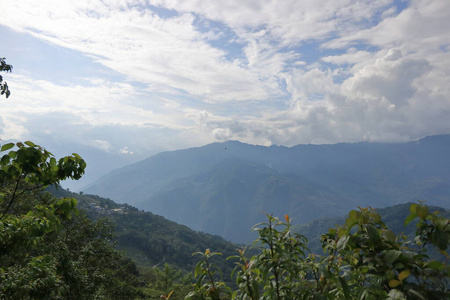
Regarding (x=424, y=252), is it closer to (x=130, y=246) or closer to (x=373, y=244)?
(x=373, y=244)

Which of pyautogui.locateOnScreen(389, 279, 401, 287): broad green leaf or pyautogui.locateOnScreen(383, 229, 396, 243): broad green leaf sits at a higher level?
pyautogui.locateOnScreen(383, 229, 396, 243): broad green leaf

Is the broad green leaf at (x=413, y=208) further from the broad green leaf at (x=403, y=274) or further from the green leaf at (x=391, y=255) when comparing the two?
the broad green leaf at (x=403, y=274)

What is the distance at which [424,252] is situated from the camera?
287 cm

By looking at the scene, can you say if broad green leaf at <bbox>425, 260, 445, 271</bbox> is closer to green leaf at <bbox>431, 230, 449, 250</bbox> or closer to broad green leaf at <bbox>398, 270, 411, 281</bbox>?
green leaf at <bbox>431, 230, 449, 250</bbox>

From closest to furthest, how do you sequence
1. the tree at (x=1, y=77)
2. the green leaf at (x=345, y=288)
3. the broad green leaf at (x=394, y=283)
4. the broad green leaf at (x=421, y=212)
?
the broad green leaf at (x=394, y=283), the green leaf at (x=345, y=288), the broad green leaf at (x=421, y=212), the tree at (x=1, y=77)

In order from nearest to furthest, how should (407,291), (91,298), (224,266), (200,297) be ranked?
(407,291), (200,297), (91,298), (224,266)

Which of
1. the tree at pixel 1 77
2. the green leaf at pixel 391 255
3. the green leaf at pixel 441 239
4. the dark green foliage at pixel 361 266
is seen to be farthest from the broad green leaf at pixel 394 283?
the tree at pixel 1 77

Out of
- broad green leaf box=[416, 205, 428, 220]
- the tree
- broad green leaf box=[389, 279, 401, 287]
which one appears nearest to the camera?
broad green leaf box=[389, 279, 401, 287]

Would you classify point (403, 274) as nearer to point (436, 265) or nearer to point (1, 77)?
point (436, 265)

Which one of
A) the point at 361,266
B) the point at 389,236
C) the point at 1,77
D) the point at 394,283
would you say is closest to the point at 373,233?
the point at 389,236

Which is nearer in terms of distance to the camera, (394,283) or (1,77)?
(394,283)

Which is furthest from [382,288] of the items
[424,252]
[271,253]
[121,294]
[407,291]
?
[121,294]

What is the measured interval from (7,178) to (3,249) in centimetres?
157

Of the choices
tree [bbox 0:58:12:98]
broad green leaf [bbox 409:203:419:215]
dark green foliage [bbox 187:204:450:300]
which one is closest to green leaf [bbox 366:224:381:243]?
dark green foliage [bbox 187:204:450:300]
